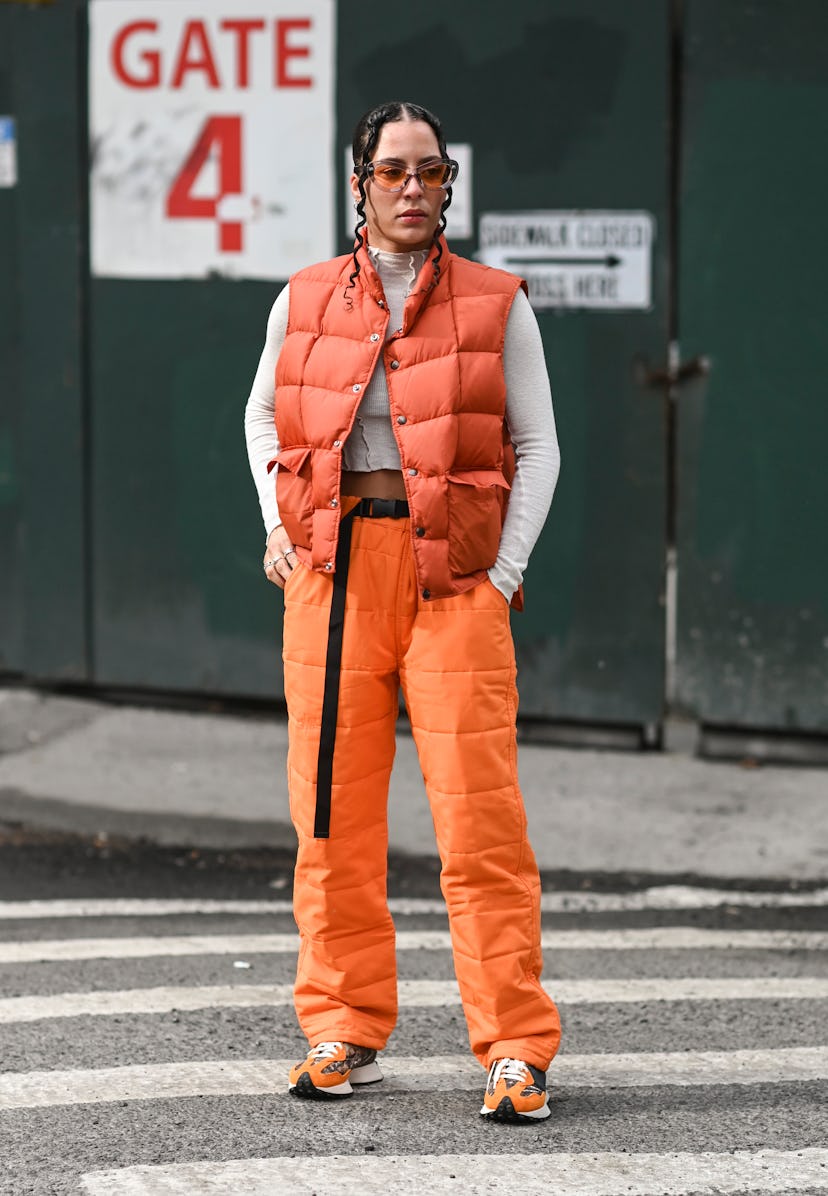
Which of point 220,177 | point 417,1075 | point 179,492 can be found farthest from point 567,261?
point 417,1075

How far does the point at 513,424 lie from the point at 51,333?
4.38 m

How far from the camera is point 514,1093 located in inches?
163

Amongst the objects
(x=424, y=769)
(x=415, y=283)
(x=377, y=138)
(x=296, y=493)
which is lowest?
(x=424, y=769)

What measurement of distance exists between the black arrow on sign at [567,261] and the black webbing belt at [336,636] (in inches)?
140

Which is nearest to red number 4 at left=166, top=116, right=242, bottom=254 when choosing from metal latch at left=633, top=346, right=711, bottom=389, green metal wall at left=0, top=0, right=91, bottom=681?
green metal wall at left=0, top=0, right=91, bottom=681

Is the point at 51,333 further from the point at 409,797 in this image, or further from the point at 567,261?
the point at 409,797

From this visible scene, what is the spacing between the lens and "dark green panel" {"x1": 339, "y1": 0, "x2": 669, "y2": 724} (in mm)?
7375

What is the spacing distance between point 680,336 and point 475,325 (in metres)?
3.52

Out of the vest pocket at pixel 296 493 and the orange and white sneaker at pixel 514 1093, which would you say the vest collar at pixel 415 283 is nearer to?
the vest pocket at pixel 296 493

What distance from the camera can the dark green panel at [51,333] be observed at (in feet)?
26.6

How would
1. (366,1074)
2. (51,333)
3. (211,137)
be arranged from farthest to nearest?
(51,333)
(211,137)
(366,1074)

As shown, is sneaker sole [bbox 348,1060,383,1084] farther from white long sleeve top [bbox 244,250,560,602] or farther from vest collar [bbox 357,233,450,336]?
vest collar [bbox 357,233,450,336]

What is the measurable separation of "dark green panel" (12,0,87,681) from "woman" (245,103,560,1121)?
161 inches

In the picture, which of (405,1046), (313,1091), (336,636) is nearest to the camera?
(336,636)
